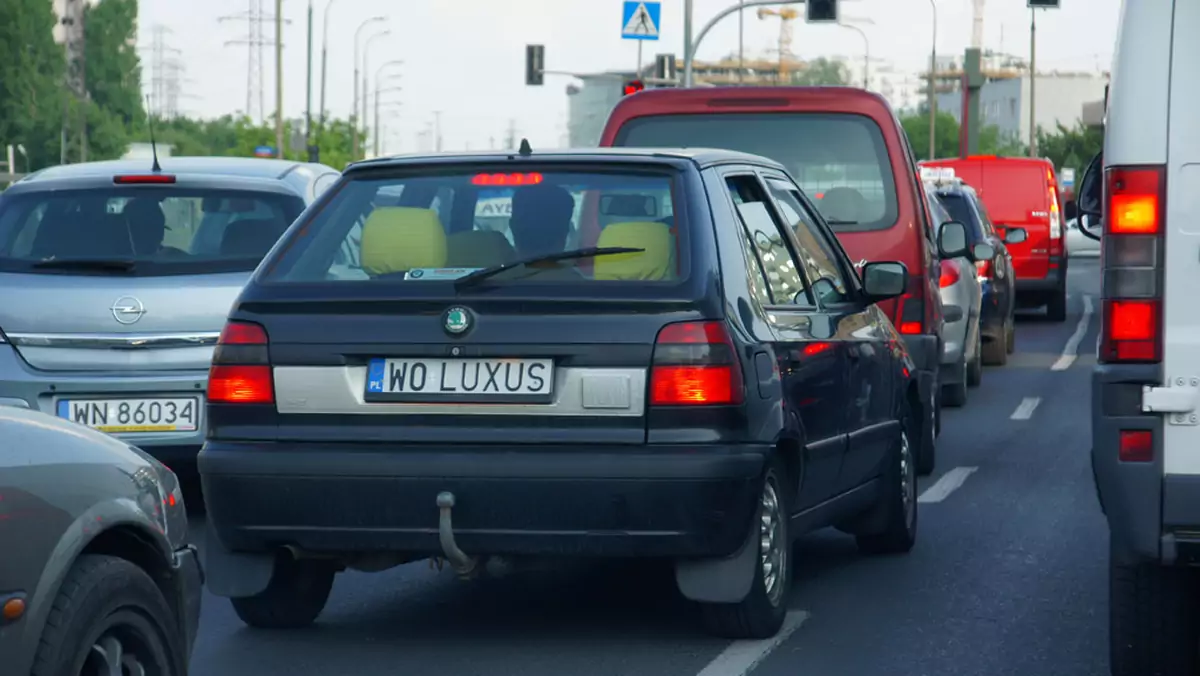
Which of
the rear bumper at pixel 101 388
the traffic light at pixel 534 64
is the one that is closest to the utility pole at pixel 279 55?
the traffic light at pixel 534 64

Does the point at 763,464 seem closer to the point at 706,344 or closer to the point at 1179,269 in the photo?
the point at 706,344

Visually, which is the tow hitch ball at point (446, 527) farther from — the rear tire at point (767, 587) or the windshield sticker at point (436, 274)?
the rear tire at point (767, 587)

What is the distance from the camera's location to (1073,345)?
80.5ft

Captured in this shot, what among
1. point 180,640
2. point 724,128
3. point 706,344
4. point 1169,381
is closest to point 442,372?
point 706,344

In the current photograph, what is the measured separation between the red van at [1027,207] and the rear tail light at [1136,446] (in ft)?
71.2

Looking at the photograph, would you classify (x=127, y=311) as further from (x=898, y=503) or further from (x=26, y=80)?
(x=26, y=80)

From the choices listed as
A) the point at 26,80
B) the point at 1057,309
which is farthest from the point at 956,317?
the point at 26,80

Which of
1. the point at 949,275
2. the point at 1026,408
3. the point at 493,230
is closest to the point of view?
the point at 493,230

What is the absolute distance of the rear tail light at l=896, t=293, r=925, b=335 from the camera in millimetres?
11211

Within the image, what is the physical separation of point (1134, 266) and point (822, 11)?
33918 millimetres

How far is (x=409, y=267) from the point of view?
684 centimetres

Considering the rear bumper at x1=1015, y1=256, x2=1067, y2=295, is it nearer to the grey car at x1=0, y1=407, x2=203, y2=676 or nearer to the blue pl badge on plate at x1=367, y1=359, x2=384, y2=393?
the blue pl badge on plate at x1=367, y1=359, x2=384, y2=393

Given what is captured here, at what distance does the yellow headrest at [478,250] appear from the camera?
680 centimetres

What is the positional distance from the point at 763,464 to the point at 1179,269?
1533 mm
